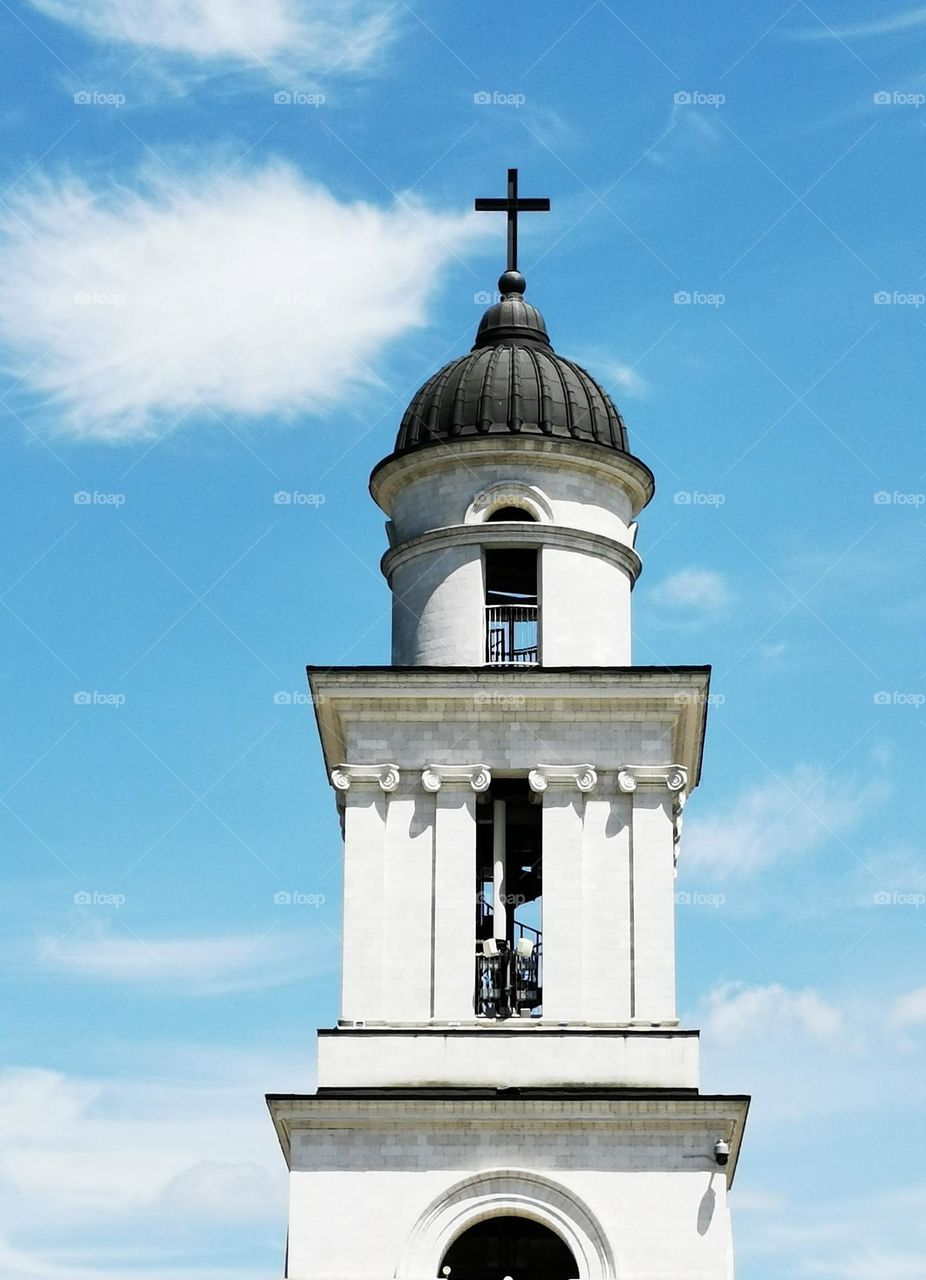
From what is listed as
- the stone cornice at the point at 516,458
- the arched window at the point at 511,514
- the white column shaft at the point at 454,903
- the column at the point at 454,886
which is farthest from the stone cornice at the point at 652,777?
the stone cornice at the point at 516,458

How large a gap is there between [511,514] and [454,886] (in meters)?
6.74

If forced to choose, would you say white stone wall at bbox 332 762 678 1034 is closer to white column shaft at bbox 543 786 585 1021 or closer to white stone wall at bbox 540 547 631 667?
white column shaft at bbox 543 786 585 1021

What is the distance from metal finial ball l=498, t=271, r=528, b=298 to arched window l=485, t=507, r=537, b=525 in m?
5.22

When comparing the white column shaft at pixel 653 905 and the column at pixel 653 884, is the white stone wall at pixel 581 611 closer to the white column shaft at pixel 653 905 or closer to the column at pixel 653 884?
the column at pixel 653 884

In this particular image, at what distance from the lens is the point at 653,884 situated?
125ft

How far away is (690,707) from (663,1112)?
21.9 feet

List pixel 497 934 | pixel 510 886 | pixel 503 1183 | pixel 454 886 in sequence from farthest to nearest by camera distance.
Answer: pixel 510 886
pixel 497 934
pixel 454 886
pixel 503 1183

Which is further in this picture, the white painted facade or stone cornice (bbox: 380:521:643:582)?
stone cornice (bbox: 380:521:643:582)

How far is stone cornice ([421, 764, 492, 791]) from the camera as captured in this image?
38562mm

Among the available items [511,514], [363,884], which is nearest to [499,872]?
[363,884]

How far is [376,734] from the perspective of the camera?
38.9 m

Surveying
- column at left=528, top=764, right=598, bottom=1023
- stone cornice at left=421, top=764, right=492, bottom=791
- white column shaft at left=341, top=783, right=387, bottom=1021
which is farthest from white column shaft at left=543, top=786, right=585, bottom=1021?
white column shaft at left=341, top=783, right=387, bottom=1021

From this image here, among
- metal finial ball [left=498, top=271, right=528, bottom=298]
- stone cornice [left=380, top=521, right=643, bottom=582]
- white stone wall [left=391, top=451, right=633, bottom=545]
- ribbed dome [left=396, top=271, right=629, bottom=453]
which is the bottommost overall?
stone cornice [left=380, top=521, right=643, bottom=582]

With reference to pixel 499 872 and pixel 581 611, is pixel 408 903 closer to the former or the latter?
pixel 499 872
